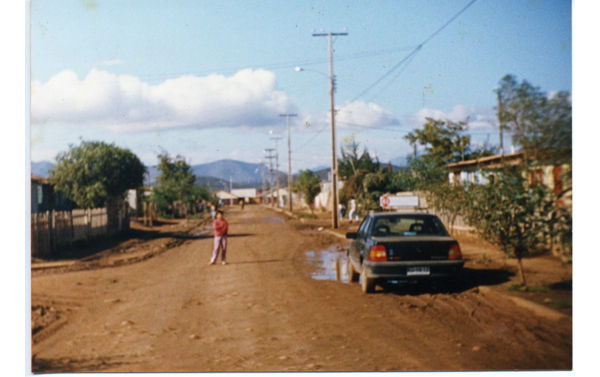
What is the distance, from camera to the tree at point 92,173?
24031 mm

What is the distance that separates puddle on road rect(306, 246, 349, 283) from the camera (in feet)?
42.0

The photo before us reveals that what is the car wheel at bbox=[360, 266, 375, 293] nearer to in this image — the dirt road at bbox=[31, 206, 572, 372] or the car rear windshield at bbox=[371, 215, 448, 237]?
the dirt road at bbox=[31, 206, 572, 372]

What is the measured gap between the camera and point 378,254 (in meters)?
9.64

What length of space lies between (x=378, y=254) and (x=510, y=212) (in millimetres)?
2405

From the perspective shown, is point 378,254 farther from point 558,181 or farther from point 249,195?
point 249,195

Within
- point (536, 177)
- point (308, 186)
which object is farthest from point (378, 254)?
point (308, 186)

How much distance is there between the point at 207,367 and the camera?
604 centimetres

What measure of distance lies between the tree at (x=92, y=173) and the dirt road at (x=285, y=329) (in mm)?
12799

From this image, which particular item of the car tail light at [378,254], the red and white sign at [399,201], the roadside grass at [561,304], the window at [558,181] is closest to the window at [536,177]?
the window at [558,181]

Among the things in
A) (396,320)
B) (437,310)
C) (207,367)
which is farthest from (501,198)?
(207,367)

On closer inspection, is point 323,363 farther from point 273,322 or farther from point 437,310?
point 437,310

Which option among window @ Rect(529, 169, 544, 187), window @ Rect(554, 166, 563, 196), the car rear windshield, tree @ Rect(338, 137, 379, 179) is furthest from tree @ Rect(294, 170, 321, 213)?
window @ Rect(554, 166, 563, 196)

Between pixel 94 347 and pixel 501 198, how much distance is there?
7017mm

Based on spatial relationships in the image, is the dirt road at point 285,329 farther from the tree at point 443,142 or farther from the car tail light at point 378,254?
the tree at point 443,142
